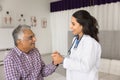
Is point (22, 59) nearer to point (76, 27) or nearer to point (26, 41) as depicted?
point (26, 41)

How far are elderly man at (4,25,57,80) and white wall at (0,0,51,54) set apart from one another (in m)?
3.11

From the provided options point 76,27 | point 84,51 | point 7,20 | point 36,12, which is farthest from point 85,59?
point 36,12

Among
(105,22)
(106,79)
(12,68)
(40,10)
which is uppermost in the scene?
(40,10)

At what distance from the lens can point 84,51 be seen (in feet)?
4.39

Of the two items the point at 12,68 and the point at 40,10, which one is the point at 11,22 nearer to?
the point at 40,10

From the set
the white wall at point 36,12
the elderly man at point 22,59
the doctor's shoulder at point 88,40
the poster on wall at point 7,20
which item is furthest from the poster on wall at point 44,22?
the doctor's shoulder at point 88,40

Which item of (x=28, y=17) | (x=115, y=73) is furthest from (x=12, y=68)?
(x=28, y=17)

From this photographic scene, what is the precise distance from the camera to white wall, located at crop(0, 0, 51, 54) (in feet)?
15.4

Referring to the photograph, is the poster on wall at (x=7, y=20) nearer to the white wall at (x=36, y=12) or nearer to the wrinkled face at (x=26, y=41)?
the white wall at (x=36, y=12)

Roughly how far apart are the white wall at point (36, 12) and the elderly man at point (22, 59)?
3107 mm

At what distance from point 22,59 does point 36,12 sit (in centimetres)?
397

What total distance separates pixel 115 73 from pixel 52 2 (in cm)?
322

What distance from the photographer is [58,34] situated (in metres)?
5.53

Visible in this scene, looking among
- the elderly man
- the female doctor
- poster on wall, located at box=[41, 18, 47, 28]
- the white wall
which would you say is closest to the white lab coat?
the female doctor
